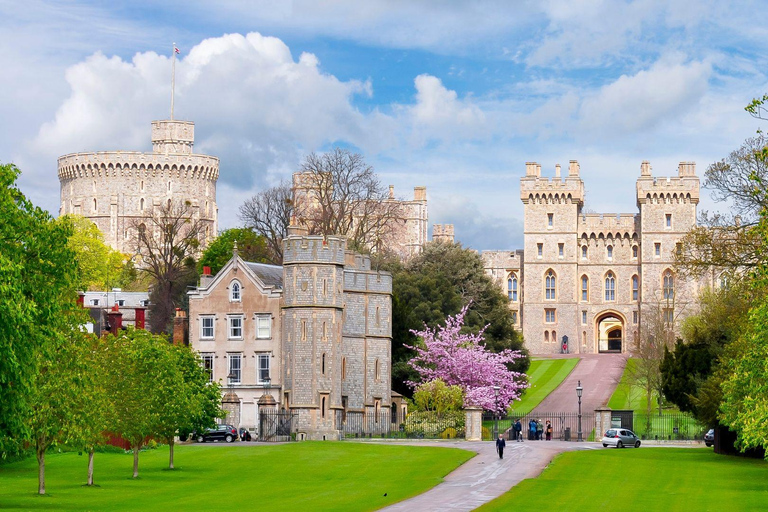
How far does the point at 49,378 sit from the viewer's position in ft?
104

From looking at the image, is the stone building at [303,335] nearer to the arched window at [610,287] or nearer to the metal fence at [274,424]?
the metal fence at [274,424]

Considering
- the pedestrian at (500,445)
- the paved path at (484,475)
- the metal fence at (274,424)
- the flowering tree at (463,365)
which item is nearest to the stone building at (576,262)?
the flowering tree at (463,365)

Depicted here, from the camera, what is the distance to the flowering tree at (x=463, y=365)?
64.3m

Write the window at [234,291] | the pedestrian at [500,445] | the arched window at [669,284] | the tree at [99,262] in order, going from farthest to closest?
the tree at [99,262] < the arched window at [669,284] < the window at [234,291] < the pedestrian at [500,445]

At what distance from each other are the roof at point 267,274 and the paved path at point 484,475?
12.9 metres

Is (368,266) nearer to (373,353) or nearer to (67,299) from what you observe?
(373,353)

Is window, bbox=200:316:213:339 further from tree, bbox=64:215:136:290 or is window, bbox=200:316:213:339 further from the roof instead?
tree, bbox=64:215:136:290

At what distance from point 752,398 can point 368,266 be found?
102ft

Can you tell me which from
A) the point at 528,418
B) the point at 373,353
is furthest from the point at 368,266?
the point at 528,418

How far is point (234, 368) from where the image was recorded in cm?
5891

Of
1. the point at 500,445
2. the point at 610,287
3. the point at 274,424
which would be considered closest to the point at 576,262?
the point at 610,287

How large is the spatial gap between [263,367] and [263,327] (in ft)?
5.78

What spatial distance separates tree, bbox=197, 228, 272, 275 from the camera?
78.3 meters

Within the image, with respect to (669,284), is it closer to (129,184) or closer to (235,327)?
(235,327)
